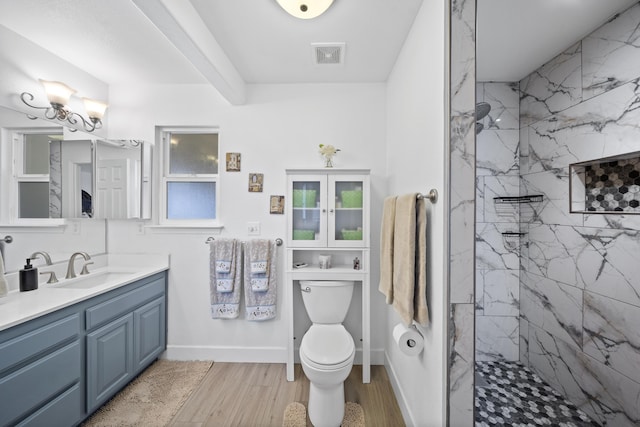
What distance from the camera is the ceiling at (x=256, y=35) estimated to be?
86 centimetres

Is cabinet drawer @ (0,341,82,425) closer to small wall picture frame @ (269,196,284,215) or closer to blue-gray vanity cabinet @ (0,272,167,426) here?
blue-gray vanity cabinet @ (0,272,167,426)

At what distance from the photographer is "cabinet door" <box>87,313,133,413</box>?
5.12 feet

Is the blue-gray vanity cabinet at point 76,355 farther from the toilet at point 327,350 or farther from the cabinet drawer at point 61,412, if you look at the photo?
the toilet at point 327,350

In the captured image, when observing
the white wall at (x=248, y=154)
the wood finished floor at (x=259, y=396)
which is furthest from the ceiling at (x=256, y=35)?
the wood finished floor at (x=259, y=396)

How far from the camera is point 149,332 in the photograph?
2070 mm

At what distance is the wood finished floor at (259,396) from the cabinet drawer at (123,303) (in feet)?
2.57

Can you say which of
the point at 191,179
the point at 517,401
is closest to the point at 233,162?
the point at 191,179

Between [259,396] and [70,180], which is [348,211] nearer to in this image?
[259,396]

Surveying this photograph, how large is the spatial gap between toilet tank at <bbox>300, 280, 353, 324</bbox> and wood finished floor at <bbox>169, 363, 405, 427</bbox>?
1.68 ft

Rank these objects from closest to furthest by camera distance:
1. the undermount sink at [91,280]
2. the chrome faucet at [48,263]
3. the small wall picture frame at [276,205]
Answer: the chrome faucet at [48,263]
the undermount sink at [91,280]
the small wall picture frame at [276,205]

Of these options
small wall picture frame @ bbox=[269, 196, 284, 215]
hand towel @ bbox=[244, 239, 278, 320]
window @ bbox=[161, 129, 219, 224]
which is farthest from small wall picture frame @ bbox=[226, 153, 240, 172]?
hand towel @ bbox=[244, 239, 278, 320]

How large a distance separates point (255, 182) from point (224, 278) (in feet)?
2.87

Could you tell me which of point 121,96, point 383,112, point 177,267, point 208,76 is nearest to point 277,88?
point 208,76

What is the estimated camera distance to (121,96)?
2.30 metres
